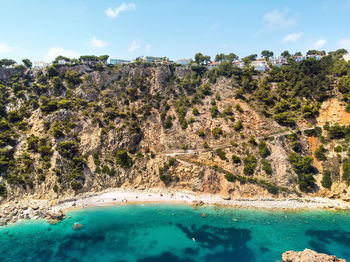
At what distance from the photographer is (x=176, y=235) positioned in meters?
35.5

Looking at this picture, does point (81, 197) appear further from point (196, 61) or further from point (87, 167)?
point (196, 61)

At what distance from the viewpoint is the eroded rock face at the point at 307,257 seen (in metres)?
26.1

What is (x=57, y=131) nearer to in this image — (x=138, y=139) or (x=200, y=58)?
(x=138, y=139)

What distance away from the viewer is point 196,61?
9106 cm

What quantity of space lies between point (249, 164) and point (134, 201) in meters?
28.8

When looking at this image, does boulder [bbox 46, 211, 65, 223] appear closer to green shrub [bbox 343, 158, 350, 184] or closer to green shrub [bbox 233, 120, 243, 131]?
green shrub [bbox 233, 120, 243, 131]

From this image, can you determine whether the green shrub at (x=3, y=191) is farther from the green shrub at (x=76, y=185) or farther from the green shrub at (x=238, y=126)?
the green shrub at (x=238, y=126)

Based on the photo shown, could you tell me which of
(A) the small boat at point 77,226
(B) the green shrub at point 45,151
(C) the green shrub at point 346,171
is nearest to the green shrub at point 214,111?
(C) the green shrub at point 346,171

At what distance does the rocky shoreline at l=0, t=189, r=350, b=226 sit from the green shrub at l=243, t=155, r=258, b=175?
6.43 meters

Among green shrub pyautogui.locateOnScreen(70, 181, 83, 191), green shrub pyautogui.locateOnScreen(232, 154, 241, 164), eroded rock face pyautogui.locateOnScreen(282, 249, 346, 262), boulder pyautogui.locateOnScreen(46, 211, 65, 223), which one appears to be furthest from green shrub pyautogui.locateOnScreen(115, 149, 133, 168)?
eroded rock face pyautogui.locateOnScreen(282, 249, 346, 262)

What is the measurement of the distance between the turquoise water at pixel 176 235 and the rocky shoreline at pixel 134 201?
72.8 inches

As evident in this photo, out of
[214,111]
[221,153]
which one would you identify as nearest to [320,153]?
[221,153]

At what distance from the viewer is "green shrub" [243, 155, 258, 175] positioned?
47.5 m

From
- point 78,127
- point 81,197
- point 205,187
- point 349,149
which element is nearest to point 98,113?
point 78,127
